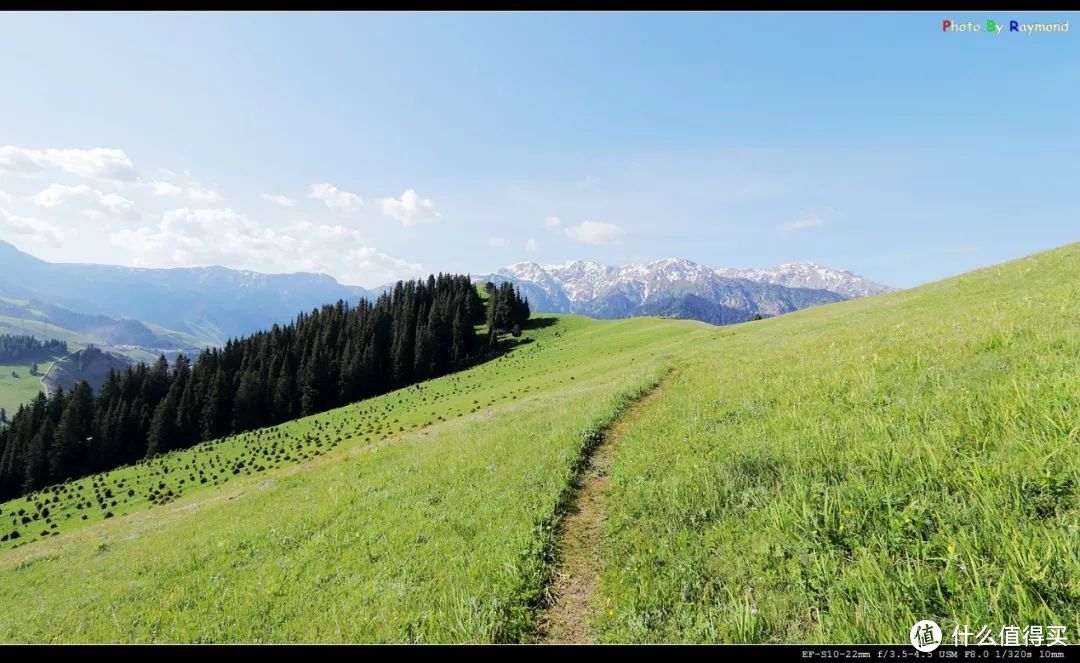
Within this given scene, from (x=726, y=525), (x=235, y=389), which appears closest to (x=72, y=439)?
(x=235, y=389)

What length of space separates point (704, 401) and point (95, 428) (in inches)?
4809

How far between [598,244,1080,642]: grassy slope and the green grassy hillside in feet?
0.10

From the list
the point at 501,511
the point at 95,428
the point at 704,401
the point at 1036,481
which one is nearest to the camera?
the point at 1036,481

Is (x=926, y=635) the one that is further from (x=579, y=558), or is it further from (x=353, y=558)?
(x=353, y=558)

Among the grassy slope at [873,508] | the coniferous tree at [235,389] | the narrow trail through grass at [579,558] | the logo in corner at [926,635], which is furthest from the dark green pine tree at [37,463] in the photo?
the logo in corner at [926,635]

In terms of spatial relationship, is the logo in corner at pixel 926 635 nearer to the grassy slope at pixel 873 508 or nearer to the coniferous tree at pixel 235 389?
the grassy slope at pixel 873 508

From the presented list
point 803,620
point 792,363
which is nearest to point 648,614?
point 803,620

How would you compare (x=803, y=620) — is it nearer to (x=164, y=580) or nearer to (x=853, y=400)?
(x=853, y=400)

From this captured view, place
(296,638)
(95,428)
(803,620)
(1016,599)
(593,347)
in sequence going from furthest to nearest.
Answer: (95,428), (593,347), (296,638), (803,620), (1016,599)

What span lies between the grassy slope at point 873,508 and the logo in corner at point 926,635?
76 millimetres

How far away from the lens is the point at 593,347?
72.1 meters

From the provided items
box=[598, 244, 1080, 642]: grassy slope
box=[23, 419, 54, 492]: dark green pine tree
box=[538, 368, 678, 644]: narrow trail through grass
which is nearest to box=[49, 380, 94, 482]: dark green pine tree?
box=[23, 419, 54, 492]: dark green pine tree

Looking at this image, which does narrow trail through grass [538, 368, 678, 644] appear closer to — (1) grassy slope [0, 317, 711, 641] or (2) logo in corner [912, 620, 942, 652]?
(1) grassy slope [0, 317, 711, 641]

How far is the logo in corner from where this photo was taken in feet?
12.1
